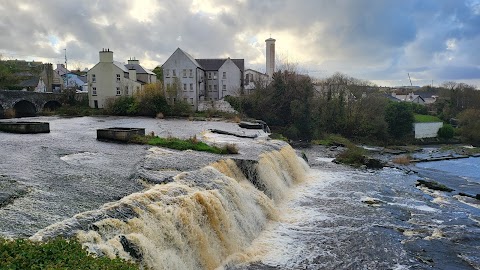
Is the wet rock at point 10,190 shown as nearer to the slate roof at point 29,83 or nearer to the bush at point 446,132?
the bush at point 446,132

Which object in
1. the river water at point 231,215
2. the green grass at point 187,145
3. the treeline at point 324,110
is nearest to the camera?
the river water at point 231,215

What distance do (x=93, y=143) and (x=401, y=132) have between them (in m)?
48.3

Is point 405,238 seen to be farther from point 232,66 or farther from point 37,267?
point 232,66

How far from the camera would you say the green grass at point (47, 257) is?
244 inches

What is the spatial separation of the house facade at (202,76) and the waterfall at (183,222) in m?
43.4

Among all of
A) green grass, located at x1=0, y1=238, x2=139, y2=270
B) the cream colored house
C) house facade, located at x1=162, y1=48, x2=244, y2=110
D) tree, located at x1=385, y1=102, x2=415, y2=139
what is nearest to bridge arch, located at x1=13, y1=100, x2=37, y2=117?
the cream colored house

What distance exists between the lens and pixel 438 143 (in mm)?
61938

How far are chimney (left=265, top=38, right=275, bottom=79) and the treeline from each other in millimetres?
12974

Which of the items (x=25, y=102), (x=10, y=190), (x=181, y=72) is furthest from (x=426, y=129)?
Answer: (x=10, y=190)

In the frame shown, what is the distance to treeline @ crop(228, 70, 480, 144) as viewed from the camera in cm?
5291

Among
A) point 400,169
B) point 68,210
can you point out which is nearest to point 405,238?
point 68,210

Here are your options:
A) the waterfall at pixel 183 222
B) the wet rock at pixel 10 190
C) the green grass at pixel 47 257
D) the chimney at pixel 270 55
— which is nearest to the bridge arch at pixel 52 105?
the chimney at pixel 270 55

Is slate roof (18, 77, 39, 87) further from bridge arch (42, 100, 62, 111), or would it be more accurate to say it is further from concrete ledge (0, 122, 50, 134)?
concrete ledge (0, 122, 50, 134)

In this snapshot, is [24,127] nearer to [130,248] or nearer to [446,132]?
[130,248]
